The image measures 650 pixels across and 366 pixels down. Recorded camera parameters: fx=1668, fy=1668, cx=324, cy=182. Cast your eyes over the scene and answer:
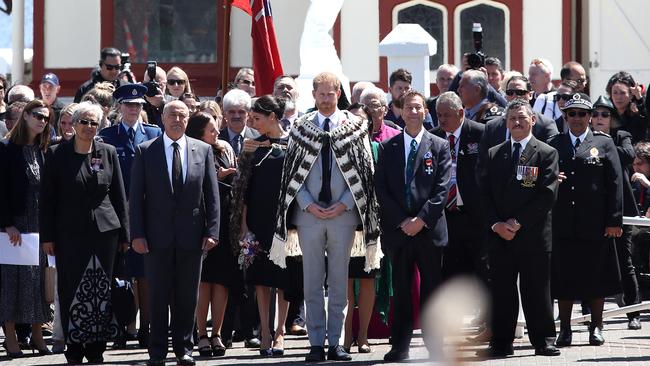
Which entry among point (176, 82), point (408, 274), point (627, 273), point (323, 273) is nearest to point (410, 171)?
point (408, 274)

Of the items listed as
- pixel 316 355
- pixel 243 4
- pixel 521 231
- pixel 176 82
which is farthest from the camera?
pixel 243 4

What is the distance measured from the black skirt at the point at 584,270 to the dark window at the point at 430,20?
557 inches

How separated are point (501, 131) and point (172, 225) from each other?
9.07ft

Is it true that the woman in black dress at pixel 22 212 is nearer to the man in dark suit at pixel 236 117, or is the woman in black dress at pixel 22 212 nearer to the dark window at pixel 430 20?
the man in dark suit at pixel 236 117

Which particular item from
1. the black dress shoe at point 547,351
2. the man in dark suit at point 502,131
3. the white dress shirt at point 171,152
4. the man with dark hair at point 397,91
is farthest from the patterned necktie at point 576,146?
the white dress shirt at point 171,152

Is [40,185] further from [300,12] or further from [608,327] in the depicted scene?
[300,12]

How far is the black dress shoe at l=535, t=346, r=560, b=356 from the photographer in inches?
486

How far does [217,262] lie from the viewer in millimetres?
13047

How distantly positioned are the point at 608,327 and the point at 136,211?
447 cm

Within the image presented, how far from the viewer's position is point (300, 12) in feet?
88.3

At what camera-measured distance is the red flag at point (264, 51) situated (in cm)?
1686

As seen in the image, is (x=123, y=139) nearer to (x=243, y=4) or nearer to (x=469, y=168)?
(x=469, y=168)

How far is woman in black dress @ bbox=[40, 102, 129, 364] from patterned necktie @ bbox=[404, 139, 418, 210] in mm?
2176

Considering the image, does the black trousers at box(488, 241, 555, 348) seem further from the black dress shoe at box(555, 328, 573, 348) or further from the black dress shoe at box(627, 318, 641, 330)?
the black dress shoe at box(627, 318, 641, 330)
